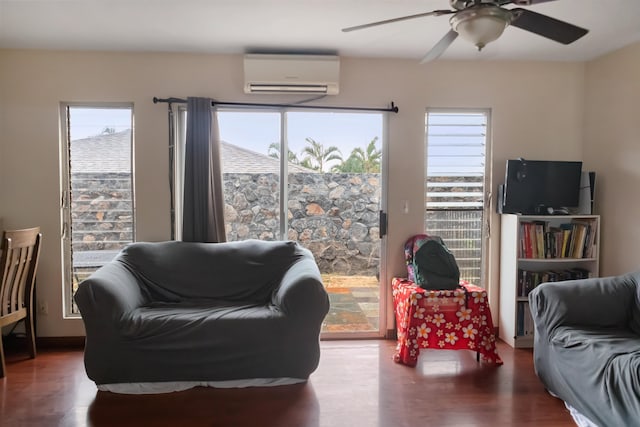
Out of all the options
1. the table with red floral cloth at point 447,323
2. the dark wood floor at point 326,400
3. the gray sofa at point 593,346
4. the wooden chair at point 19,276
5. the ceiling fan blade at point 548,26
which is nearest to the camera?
the ceiling fan blade at point 548,26

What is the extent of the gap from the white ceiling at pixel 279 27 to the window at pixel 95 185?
0.59 metres

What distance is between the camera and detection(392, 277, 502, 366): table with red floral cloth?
3006mm

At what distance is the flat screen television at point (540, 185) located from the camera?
340cm

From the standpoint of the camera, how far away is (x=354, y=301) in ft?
12.2

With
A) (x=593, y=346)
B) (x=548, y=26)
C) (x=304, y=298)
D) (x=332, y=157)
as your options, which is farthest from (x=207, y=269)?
(x=548, y=26)

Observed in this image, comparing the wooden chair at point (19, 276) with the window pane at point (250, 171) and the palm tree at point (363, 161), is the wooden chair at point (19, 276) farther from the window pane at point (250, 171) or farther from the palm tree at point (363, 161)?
the palm tree at point (363, 161)

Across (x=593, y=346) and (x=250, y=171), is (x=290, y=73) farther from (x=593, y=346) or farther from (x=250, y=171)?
(x=593, y=346)

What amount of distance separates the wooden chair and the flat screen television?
12.3 ft

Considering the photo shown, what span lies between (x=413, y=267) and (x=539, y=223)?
1.13m

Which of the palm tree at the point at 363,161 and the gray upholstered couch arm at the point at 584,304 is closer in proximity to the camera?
the gray upholstered couch arm at the point at 584,304

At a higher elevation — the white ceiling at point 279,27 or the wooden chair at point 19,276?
the white ceiling at point 279,27

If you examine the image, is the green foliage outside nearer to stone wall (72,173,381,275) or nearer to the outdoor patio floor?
stone wall (72,173,381,275)

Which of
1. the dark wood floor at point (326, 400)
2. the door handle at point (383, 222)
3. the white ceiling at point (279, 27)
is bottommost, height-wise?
the dark wood floor at point (326, 400)

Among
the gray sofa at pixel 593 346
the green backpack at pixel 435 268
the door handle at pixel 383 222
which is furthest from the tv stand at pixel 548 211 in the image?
the door handle at pixel 383 222
